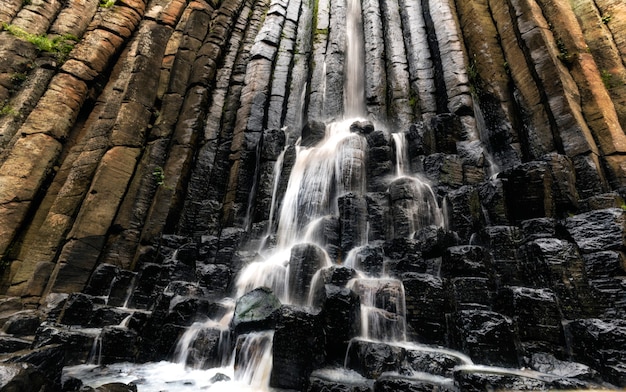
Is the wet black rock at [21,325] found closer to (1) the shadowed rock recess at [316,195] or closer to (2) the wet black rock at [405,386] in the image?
(1) the shadowed rock recess at [316,195]

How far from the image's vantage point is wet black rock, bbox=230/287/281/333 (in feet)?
21.0

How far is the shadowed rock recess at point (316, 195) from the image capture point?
218 inches

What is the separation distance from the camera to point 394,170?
11508mm

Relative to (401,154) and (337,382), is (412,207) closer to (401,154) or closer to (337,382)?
(401,154)

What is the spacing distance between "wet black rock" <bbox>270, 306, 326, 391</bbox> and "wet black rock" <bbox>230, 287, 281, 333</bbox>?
1.21m

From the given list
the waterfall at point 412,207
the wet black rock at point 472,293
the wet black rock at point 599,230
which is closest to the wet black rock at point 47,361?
the wet black rock at point 472,293

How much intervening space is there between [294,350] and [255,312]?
171cm

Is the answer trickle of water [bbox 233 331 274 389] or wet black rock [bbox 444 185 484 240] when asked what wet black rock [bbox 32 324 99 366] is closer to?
trickle of water [bbox 233 331 274 389]

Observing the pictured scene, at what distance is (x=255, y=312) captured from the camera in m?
6.59

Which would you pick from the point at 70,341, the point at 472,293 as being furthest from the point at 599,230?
the point at 70,341

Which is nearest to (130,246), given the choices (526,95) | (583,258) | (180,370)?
(180,370)

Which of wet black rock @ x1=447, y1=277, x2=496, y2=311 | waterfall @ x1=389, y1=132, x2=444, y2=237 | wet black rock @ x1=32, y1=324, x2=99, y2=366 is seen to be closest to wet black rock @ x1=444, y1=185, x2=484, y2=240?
waterfall @ x1=389, y1=132, x2=444, y2=237

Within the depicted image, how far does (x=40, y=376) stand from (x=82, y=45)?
16.3 meters

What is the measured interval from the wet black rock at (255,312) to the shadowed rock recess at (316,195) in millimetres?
51
